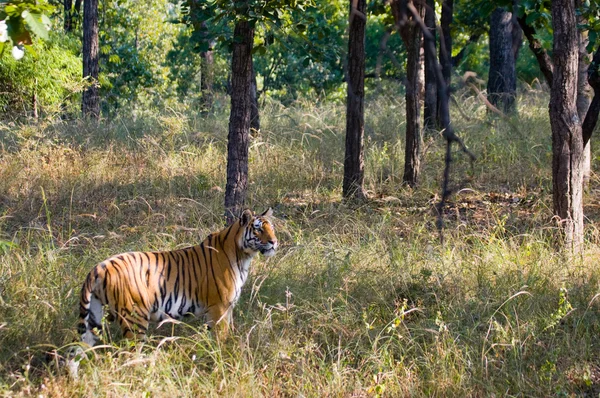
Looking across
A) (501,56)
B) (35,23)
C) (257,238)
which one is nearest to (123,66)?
(501,56)

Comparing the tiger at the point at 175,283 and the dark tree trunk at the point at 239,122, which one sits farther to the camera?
the dark tree trunk at the point at 239,122

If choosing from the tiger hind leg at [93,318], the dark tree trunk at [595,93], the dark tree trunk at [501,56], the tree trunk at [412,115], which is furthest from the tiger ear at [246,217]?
the dark tree trunk at [501,56]

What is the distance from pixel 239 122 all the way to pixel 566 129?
3.18 m

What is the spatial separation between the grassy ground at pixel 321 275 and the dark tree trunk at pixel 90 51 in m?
2.67

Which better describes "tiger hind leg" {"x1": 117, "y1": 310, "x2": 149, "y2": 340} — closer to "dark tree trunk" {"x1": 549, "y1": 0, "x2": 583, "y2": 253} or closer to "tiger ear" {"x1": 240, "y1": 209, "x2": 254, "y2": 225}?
"tiger ear" {"x1": 240, "y1": 209, "x2": 254, "y2": 225}

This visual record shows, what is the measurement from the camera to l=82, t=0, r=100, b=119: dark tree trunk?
12.9 m

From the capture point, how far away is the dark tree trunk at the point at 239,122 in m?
7.22

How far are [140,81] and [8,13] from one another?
57.0ft

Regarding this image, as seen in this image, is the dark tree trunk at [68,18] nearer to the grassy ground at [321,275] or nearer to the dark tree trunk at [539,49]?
the grassy ground at [321,275]

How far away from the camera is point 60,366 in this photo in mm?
4504

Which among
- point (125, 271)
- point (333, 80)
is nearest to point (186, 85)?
point (333, 80)

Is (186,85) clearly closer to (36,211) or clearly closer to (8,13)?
(36,211)

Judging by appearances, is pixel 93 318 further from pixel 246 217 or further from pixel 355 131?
pixel 355 131

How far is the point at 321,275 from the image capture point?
5906 mm
